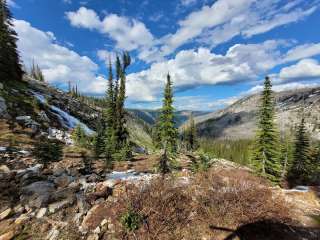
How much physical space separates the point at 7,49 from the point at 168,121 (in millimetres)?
36567

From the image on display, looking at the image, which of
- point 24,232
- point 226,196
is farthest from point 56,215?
point 226,196

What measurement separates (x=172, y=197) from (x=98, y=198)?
12.2 ft

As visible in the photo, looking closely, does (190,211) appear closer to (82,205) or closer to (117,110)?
(82,205)

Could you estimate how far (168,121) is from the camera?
974 inches

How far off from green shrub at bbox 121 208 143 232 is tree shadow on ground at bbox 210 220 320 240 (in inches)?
104

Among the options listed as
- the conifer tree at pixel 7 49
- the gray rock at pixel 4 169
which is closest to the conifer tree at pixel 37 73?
the conifer tree at pixel 7 49

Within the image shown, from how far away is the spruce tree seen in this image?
40906 millimetres

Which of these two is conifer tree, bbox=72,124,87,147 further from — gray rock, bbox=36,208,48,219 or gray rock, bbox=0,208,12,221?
gray rock, bbox=36,208,48,219

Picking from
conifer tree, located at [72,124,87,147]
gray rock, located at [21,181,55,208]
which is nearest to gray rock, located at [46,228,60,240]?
gray rock, located at [21,181,55,208]

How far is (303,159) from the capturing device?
41375 mm

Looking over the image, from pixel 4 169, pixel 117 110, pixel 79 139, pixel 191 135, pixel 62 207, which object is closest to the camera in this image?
pixel 62 207

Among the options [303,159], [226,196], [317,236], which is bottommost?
[303,159]

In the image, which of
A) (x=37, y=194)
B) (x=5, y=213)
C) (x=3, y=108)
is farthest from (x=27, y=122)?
(x=5, y=213)

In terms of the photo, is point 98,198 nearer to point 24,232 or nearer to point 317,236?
point 24,232
